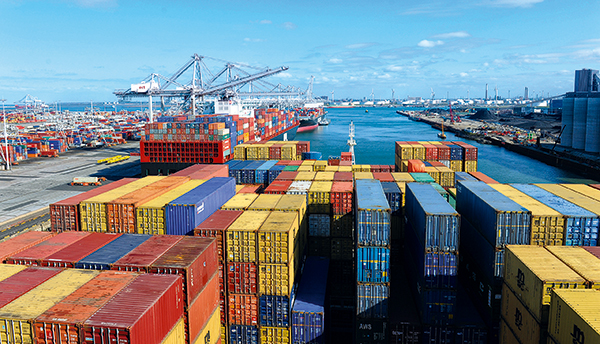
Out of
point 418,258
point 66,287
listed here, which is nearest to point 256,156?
point 418,258

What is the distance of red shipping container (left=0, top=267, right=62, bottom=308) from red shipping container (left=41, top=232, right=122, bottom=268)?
2.62ft

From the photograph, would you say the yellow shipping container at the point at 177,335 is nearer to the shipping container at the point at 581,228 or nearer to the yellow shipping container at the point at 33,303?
the yellow shipping container at the point at 33,303

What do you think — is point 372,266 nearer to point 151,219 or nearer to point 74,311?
point 151,219

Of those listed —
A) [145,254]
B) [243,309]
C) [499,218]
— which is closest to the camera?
[145,254]

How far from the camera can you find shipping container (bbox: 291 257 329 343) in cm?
1917

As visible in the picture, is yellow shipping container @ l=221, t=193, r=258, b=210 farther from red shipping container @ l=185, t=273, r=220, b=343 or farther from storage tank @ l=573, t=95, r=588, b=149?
storage tank @ l=573, t=95, r=588, b=149

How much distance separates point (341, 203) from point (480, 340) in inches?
413

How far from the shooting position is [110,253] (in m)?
17.1

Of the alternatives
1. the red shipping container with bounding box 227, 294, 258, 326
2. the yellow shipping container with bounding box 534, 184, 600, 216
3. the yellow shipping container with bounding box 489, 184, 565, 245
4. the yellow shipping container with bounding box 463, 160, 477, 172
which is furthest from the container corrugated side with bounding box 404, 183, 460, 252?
the yellow shipping container with bounding box 463, 160, 477, 172

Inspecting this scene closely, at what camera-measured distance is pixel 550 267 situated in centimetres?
1501

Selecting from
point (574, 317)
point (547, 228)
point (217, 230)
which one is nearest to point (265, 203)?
point (217, 230)

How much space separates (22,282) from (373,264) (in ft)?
46.8

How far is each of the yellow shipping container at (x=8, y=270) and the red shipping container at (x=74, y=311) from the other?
3.49 metres

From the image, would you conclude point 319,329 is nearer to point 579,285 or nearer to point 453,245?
point 453,245
